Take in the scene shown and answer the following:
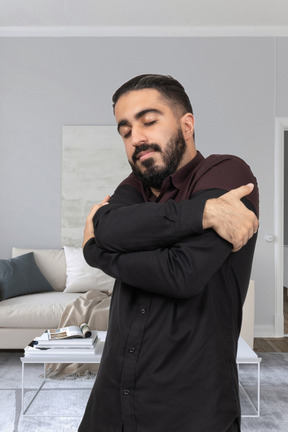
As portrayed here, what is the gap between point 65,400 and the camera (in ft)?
11.4

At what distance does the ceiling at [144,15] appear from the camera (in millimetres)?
→ 5109

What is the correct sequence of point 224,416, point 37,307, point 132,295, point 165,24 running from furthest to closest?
point 165,24 < point 37,307 < point 132,295 < point 224,416

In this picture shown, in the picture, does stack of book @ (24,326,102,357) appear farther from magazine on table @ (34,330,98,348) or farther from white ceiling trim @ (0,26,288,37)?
white ceiling trim @ (0,26,288,37)

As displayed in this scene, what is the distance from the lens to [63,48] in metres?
5.84

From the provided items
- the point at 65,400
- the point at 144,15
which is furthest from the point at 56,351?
the point at 144,15

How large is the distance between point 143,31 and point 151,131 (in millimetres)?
5041

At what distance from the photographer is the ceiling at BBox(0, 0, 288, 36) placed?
201 inches

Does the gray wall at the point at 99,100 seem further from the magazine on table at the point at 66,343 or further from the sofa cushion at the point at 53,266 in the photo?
the magazine on table at the point at 66,343

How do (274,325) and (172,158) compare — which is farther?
(274,325)

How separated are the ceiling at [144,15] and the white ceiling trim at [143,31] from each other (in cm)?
1

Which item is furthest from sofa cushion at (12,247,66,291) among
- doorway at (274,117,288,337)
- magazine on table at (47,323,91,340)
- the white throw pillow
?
doorway at (274,117,288,337)

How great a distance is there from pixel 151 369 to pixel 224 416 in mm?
160

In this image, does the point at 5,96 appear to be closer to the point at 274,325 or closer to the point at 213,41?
the point at 213,41

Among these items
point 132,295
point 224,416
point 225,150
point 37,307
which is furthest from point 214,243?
point 225,150
